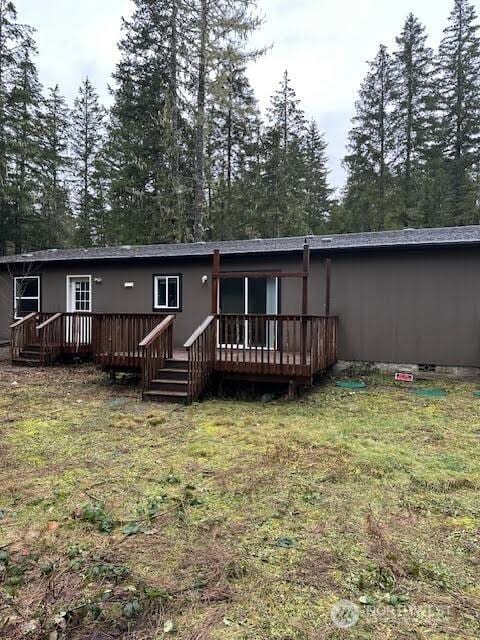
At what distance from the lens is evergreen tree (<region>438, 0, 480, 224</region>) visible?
1844 cm

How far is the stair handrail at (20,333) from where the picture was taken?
33.6ft

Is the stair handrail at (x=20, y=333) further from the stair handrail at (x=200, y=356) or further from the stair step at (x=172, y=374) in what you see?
the stair handrail at (x=200, y=356)

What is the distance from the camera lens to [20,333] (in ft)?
34.0

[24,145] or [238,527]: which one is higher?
[24,145]

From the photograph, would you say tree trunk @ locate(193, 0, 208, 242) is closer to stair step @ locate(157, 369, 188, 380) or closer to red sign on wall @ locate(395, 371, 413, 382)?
stair step @ locate(157, 369, 188, 380)

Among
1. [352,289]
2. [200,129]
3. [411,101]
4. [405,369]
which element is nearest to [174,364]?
[352,289]

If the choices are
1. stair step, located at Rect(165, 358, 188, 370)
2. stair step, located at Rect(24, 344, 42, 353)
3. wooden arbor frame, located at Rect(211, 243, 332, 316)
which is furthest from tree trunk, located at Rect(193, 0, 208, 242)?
stair step, located at Rect(165, 358, 188, 370)

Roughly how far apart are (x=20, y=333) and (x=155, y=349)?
204 inches

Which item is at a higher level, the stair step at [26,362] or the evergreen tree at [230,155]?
the evergreen tree at [230,155]

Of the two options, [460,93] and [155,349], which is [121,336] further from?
[460,93]

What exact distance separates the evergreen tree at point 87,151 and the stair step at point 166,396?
1907 centimetres

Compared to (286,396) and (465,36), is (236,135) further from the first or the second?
(286,396)

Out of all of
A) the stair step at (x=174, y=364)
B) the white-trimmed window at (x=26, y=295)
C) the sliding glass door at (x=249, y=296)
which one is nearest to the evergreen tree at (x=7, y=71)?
the white-trimmed window at (x=26, y=295)

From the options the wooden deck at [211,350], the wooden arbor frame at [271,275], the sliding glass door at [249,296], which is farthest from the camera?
the sliding glass door at [249,296]
